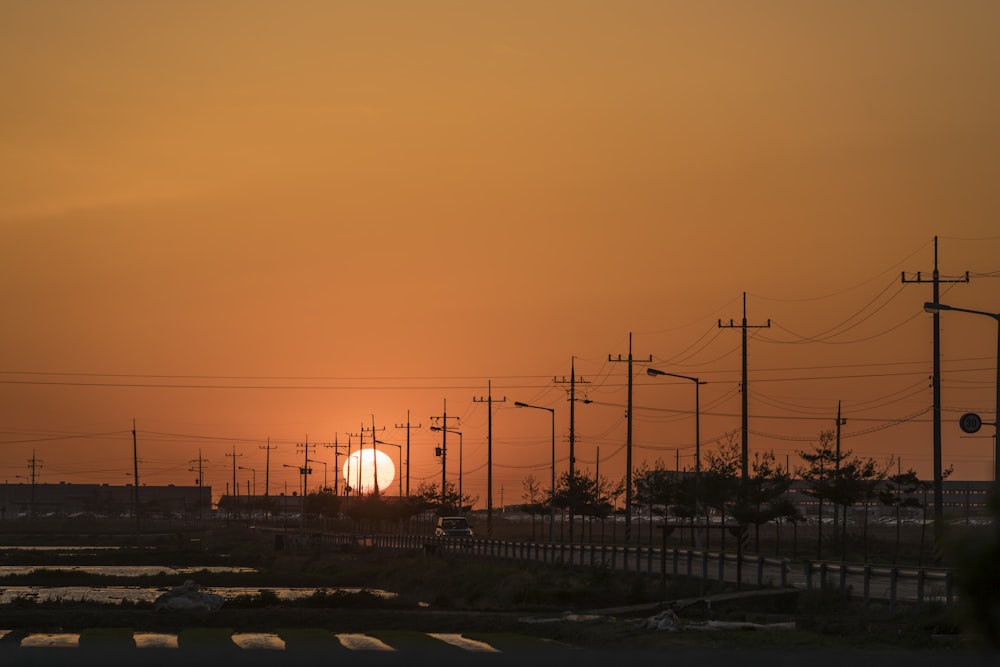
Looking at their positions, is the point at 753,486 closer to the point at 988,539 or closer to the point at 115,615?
the point at 115,615

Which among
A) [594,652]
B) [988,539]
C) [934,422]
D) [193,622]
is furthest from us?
[934,422]

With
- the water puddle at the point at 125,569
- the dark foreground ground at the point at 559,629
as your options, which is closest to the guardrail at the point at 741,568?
the dark foreground ground at the point at 559,629

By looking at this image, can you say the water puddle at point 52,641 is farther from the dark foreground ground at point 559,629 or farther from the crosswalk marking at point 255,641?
the dark foreground ground at point 559,629

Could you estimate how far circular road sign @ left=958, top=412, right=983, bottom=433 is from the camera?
5659 centimetres

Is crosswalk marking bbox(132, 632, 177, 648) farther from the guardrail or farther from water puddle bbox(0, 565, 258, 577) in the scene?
water puddle bbox(0, 565, 258, 577)

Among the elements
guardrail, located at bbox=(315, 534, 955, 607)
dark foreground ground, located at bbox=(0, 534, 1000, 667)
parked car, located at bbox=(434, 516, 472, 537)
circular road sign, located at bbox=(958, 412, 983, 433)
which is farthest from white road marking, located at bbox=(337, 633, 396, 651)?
parked car, located at bbox=(434, 516, 472, 537)

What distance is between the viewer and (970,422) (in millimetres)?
57125

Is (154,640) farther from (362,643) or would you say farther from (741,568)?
(741,568)

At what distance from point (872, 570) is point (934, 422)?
22192mm

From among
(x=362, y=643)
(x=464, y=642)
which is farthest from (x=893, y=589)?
(x=362, y=643)

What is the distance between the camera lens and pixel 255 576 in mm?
84750

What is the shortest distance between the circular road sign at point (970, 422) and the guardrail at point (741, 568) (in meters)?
9.48

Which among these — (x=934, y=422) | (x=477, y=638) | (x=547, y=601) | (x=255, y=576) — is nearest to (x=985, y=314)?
(x=934, y=422)

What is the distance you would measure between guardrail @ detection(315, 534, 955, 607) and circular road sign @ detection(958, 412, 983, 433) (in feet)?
31.1
